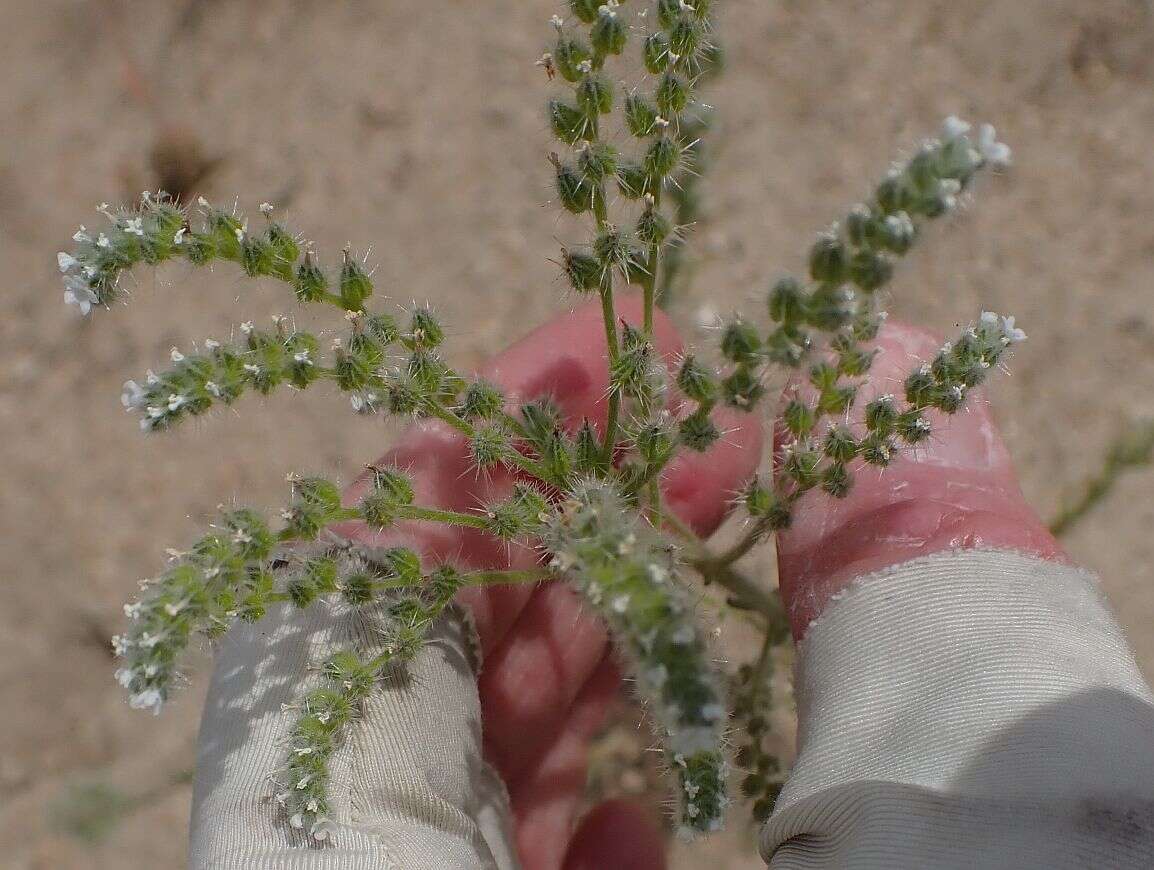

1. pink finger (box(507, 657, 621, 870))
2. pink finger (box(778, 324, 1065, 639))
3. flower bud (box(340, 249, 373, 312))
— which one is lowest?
pink finger (box(507, 657, 621, 870))

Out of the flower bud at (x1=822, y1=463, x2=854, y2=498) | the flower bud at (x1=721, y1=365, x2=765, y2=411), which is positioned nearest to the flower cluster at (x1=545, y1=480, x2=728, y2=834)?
the flower bud at (x1=721, y1=365, x2=765, y2=411)

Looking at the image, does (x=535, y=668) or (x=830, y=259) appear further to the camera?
(x=535, y=668)

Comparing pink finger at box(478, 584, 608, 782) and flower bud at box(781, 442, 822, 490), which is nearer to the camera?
flower bud at box(781, 442, 822, 490)

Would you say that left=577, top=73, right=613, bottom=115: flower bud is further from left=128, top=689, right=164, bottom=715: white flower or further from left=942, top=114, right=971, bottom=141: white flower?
left=128, top=689, right=164, bottom=715: white flower

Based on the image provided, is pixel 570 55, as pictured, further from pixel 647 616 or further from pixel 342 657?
pixel 342 657

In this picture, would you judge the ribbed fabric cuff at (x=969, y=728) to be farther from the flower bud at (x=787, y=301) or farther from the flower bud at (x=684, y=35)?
the flower bud at (x=684, y=35)

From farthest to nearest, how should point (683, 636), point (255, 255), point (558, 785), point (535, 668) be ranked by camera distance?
point (558, 785), point (535, 668), point (255, 255), point (683, 636)

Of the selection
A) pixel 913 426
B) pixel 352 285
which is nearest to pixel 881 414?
pixel 913 426
